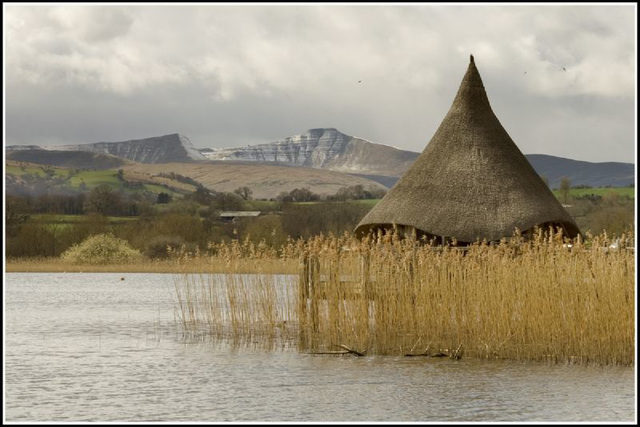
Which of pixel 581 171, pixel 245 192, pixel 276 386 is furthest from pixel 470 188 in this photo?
pixel 581 171

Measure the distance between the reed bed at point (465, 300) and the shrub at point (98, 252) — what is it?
107ft

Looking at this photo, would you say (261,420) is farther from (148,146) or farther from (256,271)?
(148,146)

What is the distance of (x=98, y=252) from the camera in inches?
1834

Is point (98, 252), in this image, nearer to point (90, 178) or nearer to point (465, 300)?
point (465, 300)

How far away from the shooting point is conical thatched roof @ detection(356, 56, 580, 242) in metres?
20.7

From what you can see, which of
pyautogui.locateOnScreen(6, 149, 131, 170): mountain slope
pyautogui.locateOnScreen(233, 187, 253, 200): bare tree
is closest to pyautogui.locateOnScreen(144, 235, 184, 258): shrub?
pyautogui.locateOnScreen(233, 187, 253, 200): bare tree

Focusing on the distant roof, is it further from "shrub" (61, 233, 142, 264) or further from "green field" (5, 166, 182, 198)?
"shrub" (61, 233, 142, 264)

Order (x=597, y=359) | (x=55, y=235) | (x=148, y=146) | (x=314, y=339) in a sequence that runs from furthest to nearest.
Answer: (x=148, y=146) → (x=55, y=235) → (x=314, y=339) → (x=597, y=359)

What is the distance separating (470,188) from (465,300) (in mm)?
8268

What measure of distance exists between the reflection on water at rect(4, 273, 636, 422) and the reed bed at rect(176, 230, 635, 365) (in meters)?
0.24

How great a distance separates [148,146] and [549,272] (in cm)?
18869

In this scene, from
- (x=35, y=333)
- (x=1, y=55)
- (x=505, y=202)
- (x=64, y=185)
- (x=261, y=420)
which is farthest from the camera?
(x=64, y=185)

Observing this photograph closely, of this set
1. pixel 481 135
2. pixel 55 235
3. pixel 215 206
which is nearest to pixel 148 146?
pixel 215 206

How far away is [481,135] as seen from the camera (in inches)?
876
